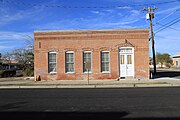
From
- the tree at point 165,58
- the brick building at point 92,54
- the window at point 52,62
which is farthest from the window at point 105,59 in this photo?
the tree at point 165,58

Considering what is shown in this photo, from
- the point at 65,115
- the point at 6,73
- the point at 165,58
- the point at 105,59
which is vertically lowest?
the point at 65,115

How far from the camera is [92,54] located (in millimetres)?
25172

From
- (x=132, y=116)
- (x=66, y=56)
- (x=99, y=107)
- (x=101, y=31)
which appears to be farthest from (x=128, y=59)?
(x=132, y=116)

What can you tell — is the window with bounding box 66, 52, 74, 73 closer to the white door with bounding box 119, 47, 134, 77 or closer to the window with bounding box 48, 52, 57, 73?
the window with bounding box 48, 52, 57, 73

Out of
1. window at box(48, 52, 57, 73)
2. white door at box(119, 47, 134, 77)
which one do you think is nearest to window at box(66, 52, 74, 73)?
window at box(48, 52, 57, 73)

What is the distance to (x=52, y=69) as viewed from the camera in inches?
1016

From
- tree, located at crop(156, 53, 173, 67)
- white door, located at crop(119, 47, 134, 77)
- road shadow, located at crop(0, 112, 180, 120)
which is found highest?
tree, located at crop(156, 53, 173, 67)

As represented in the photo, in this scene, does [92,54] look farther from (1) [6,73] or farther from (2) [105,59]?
(1) [6,73]

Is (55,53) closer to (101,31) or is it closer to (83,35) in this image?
(83,35)

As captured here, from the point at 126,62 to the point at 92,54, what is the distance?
3.31m

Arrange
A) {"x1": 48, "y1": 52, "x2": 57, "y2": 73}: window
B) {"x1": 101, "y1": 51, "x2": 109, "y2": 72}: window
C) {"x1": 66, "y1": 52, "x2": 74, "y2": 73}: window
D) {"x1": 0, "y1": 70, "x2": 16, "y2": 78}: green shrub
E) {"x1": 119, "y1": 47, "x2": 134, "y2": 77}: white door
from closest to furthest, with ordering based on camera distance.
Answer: {"x1": 119, "y1": 47, "x2": 134, "y2": 77}: white door, {"x1": 101, "y1": 51, "x2": 109, "y2": 72}: window, {"x1": 66, "y1": 52, "x2": 74, "y2": 73}: window, {"x1": 48, "y1": 52, "x2": 57, "y2": 73}: window, {"x1": 0, "y1": 70, "x2": 16, "y2": 78}: green shrub

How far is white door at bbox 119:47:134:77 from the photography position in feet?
82.3

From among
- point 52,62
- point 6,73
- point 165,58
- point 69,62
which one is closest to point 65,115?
point 69,62

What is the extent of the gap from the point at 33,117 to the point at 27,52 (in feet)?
118
